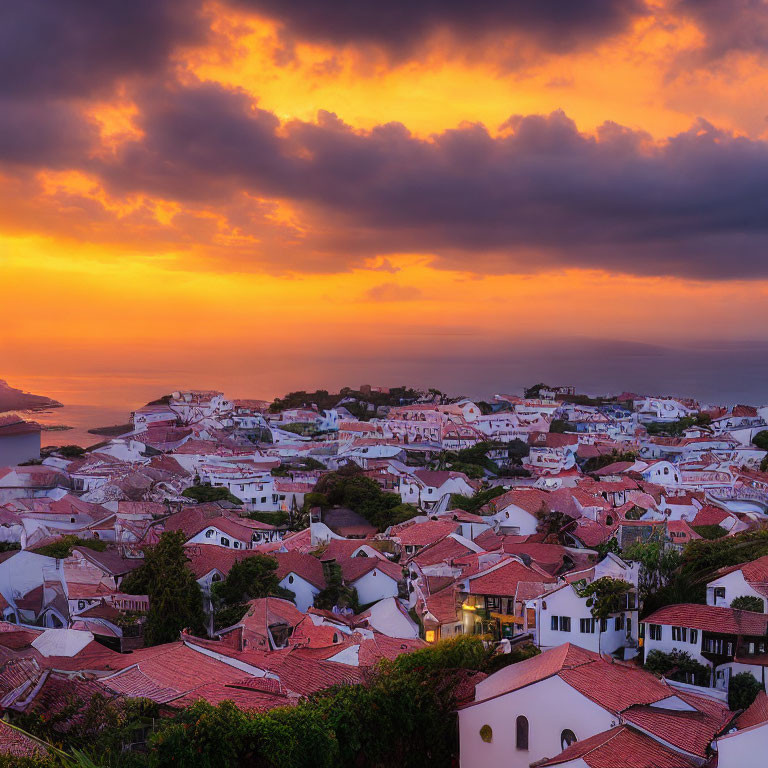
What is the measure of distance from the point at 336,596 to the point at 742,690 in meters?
9.06

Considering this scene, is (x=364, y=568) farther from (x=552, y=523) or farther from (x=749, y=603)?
(x=749, y=603)

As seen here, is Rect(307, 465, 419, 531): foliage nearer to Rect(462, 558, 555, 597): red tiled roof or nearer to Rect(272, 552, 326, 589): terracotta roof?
Rect(272, 552, 326, 589): terracotta roof

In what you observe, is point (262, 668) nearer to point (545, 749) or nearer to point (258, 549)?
point (545, 749)

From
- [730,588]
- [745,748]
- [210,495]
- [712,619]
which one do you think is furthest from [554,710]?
[210,495]

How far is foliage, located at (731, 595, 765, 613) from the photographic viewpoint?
39.2ft

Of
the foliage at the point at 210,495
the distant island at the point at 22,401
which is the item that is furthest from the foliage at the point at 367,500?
the distant island at the point at 22,401

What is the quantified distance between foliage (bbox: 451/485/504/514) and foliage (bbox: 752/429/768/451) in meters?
18.2

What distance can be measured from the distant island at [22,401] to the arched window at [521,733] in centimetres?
5527

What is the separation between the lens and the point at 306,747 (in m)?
9.13

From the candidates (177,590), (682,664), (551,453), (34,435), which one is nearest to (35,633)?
(177,590)

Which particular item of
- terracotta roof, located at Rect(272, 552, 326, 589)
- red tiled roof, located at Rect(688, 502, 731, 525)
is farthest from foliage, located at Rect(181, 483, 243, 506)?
red tiled roof, located at Rect(688, 502, 731, 525)

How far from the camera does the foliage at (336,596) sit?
17.9 m

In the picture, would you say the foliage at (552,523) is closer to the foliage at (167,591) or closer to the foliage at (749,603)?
the foliage at (749,603)

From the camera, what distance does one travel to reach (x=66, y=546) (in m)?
19.6
